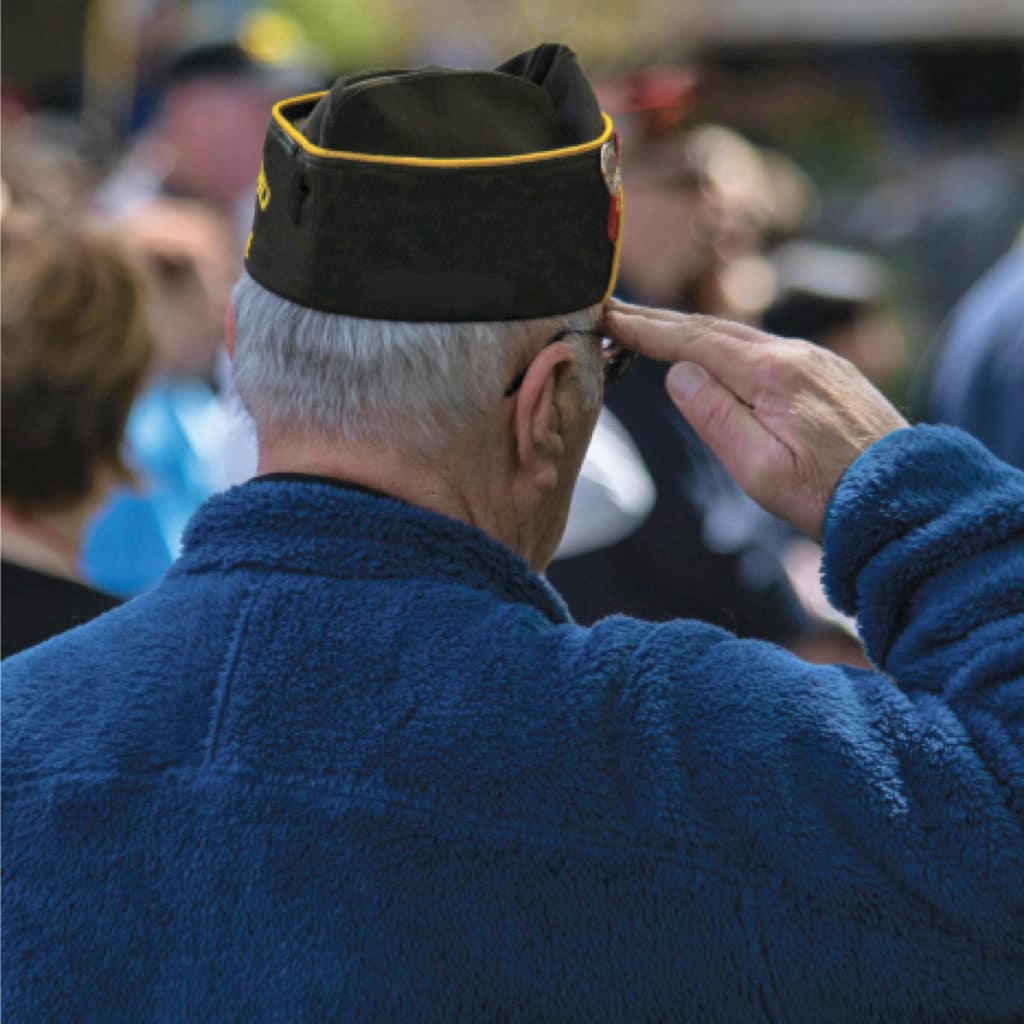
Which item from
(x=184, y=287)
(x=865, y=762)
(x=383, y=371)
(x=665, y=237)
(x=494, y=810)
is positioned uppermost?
(x=383, y=371)

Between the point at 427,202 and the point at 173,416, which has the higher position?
the point at 427,202

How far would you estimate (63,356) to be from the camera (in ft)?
8.63

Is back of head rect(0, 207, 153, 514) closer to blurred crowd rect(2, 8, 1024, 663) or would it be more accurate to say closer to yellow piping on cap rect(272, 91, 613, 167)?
blurred crowd rect(2, 8, 1024, 663)

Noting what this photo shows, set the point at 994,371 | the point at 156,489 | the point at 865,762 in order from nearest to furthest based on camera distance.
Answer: the point at 865,762, the point at 156,489, the point at 994,371

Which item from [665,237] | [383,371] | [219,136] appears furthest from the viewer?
[219,136]

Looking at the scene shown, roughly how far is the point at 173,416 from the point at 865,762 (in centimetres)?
243

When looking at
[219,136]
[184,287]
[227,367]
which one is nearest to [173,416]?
[227,367]

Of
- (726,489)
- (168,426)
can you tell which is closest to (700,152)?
(726,489)

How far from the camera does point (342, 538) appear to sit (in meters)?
1.32

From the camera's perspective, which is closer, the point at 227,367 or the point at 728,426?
the point at 728,426

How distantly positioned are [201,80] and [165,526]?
317 centimetres

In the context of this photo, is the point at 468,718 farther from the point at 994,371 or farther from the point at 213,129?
the point at 213,129

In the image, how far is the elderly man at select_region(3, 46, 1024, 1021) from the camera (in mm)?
1222

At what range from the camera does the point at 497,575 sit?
4.47 ft
